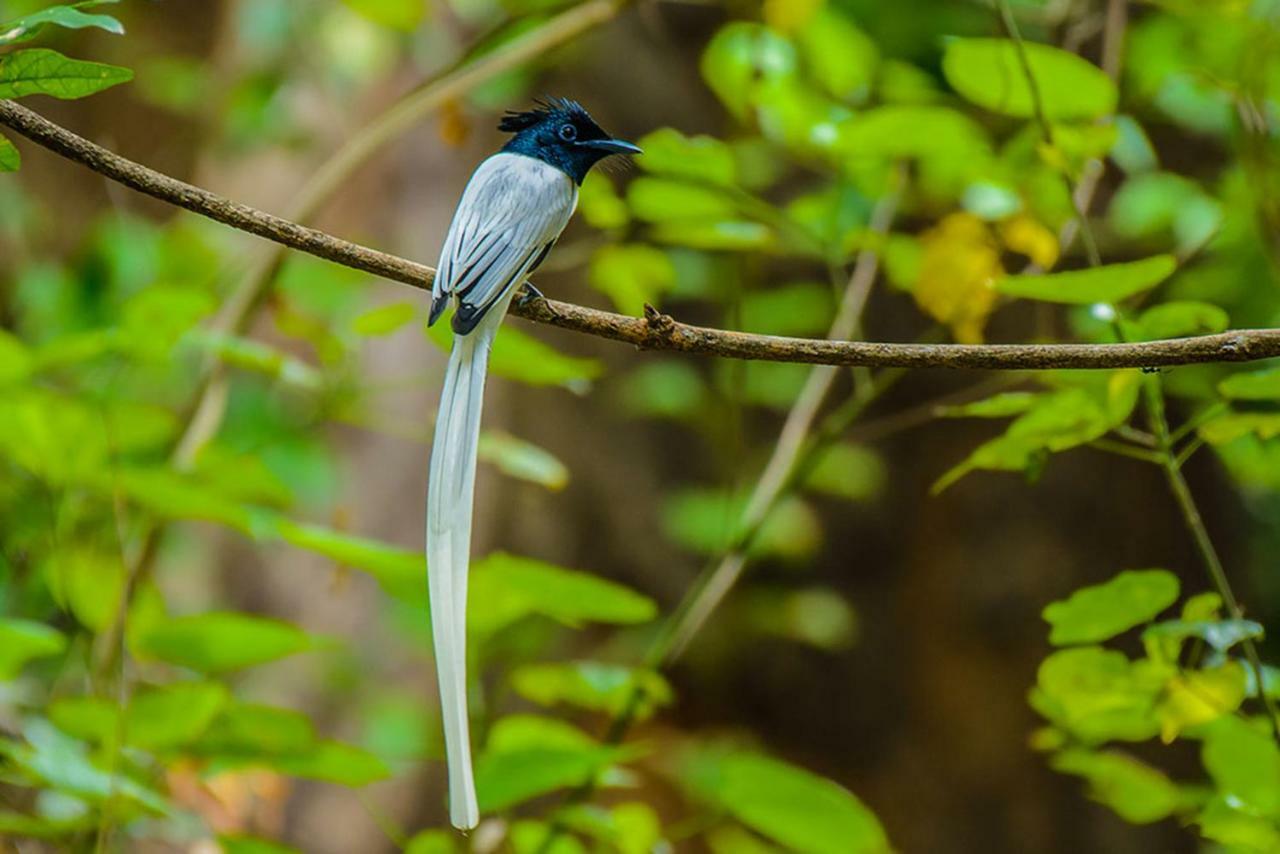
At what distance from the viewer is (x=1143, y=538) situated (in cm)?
359

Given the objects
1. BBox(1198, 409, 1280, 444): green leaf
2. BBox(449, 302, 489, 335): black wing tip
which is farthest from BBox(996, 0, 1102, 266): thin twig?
BBox(449, 302, 489, 335): black wing tip

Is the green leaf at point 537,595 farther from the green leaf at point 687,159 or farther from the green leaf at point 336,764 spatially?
the green leaf at point 687,159

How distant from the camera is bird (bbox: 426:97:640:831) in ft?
2.62

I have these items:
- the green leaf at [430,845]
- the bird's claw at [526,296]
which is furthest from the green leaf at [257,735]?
the bird's claw at [526,296]

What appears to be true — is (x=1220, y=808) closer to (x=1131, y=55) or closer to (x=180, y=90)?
(x=1131, y=55)

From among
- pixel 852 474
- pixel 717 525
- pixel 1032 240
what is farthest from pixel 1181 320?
pixel 852 474

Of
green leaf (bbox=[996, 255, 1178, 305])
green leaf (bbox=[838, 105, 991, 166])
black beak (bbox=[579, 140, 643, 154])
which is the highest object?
green leaf (bbox=[838, 105, 991, 166])

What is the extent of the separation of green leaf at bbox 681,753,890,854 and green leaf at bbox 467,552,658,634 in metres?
0.23

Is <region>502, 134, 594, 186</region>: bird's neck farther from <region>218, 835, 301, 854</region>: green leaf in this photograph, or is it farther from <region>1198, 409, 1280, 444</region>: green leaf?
<region>218, 835, 301, 854</region>: green leaf

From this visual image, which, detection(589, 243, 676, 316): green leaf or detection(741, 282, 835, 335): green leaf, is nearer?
detection(589, 243, 676, 316): green leaf

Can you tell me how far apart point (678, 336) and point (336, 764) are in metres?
0.72

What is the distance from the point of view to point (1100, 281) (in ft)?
3.51

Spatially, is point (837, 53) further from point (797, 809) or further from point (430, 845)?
point (430, 845)

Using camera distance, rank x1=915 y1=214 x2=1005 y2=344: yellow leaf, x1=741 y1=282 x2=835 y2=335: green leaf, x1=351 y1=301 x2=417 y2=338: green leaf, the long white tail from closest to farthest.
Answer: the long white tail, x1=351 y1=301 x2=417 y2=338: green leaf, x1=915 y1=214 x2=1005 y2=344: yellow leaf, x1=741 y1=282 x2=835 y2=335: green leaf
